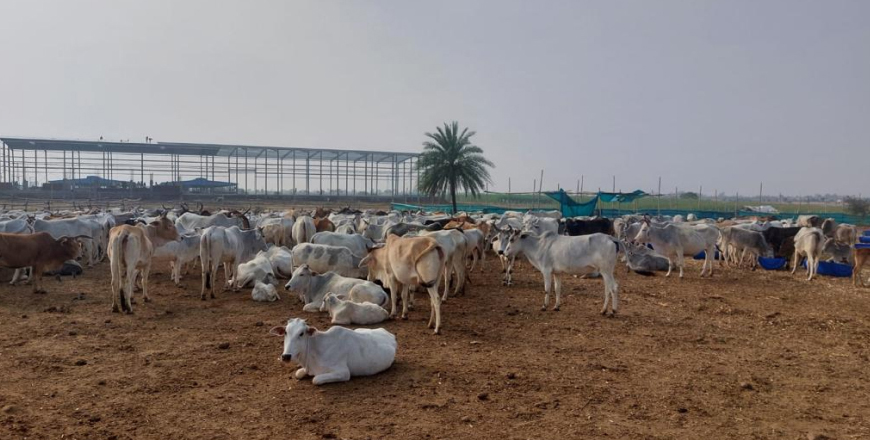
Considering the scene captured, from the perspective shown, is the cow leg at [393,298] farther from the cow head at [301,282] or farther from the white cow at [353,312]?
the cow head at [301,282]

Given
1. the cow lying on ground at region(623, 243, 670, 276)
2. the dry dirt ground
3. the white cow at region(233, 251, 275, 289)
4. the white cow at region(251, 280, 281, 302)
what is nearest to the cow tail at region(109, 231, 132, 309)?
the dry dirt ground

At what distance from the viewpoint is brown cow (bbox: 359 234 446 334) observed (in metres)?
9.62

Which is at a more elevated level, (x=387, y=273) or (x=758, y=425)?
(x=387, y=273)

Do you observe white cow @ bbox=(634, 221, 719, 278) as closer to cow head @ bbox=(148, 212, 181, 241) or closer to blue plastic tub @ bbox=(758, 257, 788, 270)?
blue plastic tub @ bbox=(758, 257, 788, 270)

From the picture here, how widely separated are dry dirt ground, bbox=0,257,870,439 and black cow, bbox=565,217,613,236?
12682mm

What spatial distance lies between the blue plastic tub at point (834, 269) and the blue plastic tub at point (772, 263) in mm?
1353

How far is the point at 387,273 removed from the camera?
421 inches

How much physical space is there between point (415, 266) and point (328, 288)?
2162mm

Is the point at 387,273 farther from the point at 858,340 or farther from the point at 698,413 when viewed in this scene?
the point at 858,340

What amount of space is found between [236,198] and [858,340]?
58.4 meters

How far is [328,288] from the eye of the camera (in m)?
11.1

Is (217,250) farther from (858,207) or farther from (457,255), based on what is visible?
(858,207)

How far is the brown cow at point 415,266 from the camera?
9.62m

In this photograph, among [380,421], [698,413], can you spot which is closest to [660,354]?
[698,413]
